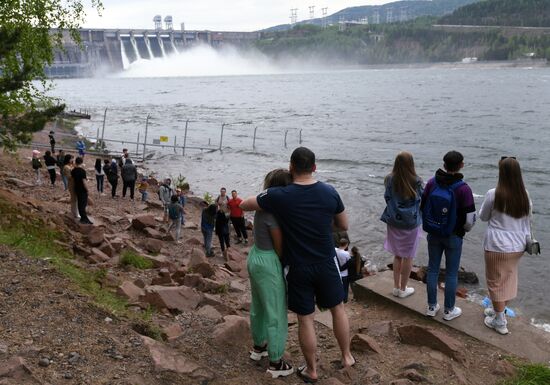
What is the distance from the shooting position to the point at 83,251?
934 cm

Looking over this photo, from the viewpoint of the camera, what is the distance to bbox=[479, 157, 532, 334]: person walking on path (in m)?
5.70

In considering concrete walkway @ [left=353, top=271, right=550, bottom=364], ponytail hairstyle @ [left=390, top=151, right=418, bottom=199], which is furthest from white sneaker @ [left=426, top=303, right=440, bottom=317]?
ponytail hairstyle @ [left=390, top=151, right=418, bottom=199]

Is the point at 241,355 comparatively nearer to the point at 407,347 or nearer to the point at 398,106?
the point at 407,347

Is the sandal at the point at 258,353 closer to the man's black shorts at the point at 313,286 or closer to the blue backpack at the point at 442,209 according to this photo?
the man's black shorts at the point at 313,286

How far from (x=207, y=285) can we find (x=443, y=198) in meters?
4.16

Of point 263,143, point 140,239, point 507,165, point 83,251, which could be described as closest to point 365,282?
point 507,165

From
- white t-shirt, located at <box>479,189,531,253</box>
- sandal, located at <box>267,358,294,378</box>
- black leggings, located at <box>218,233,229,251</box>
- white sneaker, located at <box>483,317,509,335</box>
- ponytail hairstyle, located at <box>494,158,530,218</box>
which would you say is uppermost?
ponytail hairstyle, located at <box>494,158,530,218</box>

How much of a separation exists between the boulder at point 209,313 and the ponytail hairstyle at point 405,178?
243cm

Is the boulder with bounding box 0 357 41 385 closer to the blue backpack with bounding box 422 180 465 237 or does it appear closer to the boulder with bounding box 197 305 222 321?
the boulder with bounding box 197 305 222 321

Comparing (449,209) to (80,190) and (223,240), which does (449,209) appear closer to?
(223,240)

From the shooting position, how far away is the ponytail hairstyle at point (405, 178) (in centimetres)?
615

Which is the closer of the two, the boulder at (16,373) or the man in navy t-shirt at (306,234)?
the boulder at (16,373)

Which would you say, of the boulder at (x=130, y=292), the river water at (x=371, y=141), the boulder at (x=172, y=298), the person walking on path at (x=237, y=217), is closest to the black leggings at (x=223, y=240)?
the person walking on path at (x=237, y=217)

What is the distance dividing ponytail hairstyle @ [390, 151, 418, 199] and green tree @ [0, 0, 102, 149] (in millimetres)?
7745
